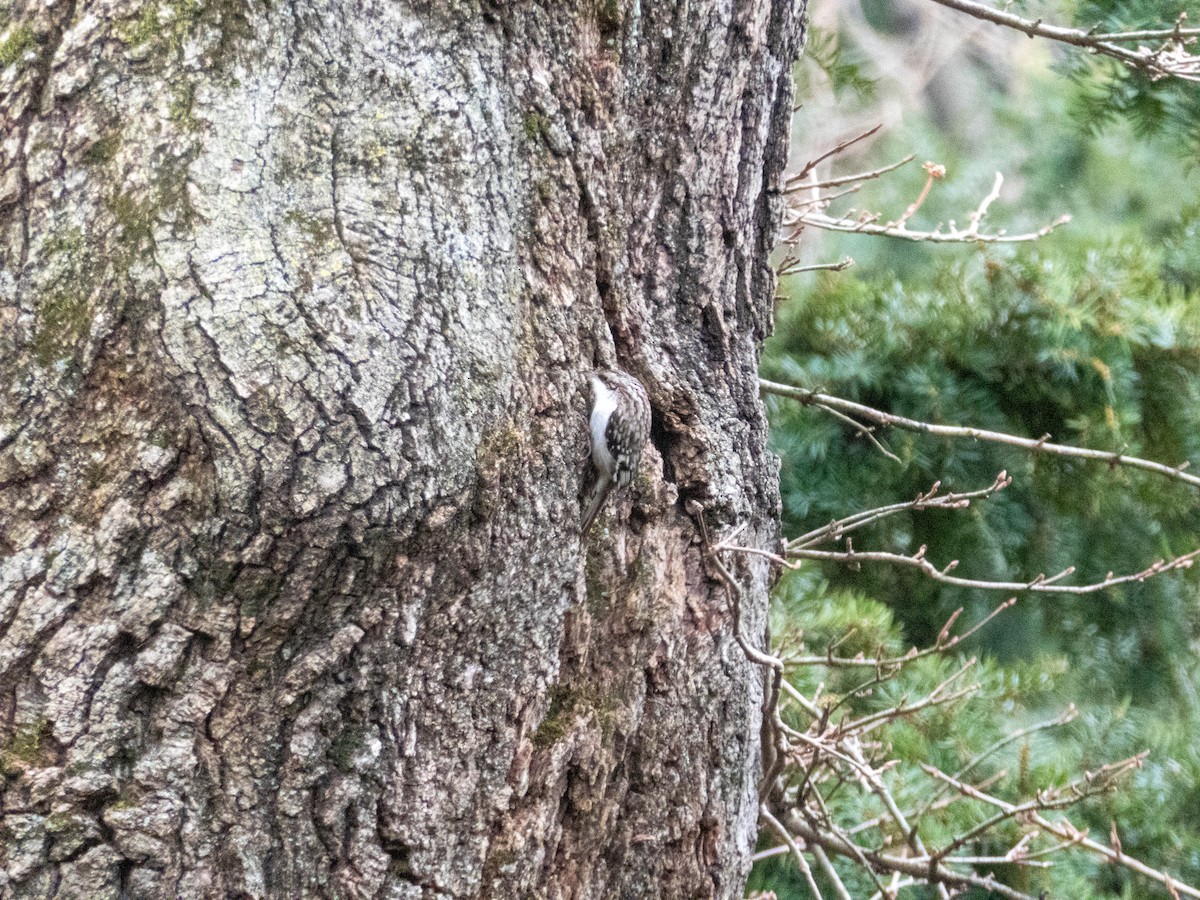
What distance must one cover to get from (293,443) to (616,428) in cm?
49

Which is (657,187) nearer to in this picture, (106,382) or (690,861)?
(106,382)

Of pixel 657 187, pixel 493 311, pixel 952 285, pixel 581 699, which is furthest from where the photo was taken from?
pixel 952 285

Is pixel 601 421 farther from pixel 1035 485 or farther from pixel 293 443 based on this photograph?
pixel 1035 485

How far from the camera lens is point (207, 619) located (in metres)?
1.31

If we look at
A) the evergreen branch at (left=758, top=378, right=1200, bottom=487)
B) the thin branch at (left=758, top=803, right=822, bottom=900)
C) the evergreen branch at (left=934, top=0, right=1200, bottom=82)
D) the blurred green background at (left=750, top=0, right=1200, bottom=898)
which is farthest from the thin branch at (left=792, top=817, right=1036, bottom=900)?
the evergreen branch at (left=934, top=0, right=1200, bottom=82)

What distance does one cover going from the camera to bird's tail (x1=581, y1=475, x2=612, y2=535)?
5.20 ft

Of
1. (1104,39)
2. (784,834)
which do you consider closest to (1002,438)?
(1104,39)

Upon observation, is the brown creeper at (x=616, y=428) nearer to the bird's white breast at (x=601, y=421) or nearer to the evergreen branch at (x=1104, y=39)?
the bird's white breast at (x=601, y=421)

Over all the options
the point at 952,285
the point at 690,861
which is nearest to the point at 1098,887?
the point at 952,285

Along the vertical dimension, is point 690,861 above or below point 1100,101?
below

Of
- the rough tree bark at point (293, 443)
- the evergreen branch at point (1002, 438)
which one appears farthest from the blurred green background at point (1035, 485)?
the rough tree bark at point (293, 443)

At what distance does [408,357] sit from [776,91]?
2.91 ft

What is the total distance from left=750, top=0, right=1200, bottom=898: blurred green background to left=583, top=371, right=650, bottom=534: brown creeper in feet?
3.78

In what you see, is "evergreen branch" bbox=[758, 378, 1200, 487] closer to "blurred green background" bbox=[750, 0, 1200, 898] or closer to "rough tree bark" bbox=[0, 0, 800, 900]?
"blurred green background" bbox=[750, 0, 1200, 898]
